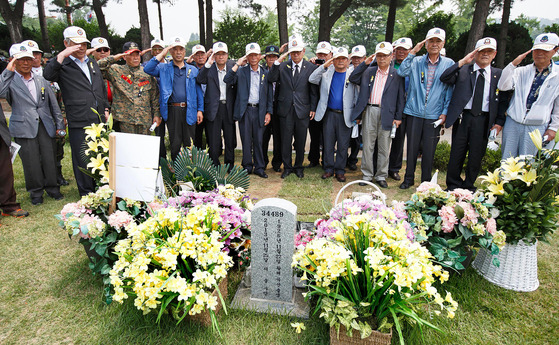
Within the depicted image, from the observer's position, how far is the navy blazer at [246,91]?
6.08m

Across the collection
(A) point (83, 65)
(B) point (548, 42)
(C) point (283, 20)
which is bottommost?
(A) point (83, 65)

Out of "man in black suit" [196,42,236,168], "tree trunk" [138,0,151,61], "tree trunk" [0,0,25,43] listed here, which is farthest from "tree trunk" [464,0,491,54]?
"tree trunk" [0,0,25,43]

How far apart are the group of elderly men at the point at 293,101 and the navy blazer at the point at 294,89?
0.02m

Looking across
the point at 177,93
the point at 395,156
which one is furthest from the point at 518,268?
the point at 177,93

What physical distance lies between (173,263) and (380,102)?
14.9 ft

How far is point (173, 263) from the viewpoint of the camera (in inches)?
91.4

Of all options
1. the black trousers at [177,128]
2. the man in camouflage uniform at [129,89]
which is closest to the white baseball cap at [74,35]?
the man in camouflage uniform at [129,89]

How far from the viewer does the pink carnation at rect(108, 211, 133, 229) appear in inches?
116

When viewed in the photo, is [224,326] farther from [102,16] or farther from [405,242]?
[102,16]

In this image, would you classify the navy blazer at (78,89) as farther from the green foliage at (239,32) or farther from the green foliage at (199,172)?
the green foliage at (239,32)

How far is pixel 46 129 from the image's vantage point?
5129 millimetres

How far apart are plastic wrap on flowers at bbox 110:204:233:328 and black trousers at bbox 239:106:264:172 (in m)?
3.74

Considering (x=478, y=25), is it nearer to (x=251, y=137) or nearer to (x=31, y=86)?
(x=251, y=137)

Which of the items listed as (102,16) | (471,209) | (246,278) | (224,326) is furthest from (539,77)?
(102,16)
